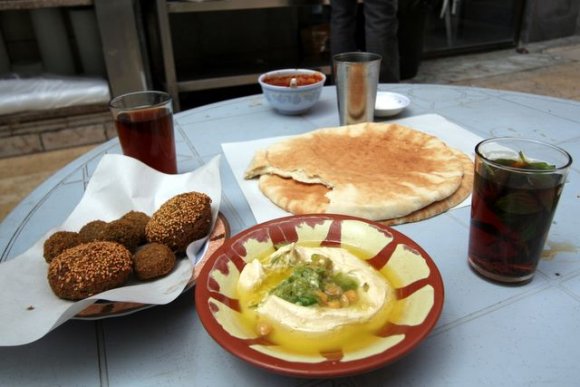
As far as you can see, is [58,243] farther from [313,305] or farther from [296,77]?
[296,77]

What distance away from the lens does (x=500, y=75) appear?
4.06 meters

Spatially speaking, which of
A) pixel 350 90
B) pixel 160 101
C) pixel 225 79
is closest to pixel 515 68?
pixel 225 79

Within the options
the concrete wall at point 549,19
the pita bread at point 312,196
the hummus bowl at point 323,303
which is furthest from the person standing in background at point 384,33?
the concrete wall at point 549,19

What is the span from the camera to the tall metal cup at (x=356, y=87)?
1225 millimetres

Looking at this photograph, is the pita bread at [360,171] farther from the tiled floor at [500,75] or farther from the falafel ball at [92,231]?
the tiled floor at [500,75]

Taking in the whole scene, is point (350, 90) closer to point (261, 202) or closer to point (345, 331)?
point (261, 202)

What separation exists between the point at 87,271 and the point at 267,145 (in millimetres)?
679

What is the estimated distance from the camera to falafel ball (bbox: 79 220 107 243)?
0.72 metres

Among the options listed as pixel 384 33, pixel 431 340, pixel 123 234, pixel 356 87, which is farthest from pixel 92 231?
pixel 384 33

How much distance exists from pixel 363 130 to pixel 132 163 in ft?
1.96

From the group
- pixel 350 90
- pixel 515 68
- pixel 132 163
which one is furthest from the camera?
pixel 515 68

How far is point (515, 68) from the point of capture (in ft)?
13.9

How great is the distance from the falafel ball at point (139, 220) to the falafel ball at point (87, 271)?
0.33 ft

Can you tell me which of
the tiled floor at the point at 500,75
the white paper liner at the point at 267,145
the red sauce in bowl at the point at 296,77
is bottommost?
the tiled floor at the point at 500,75
